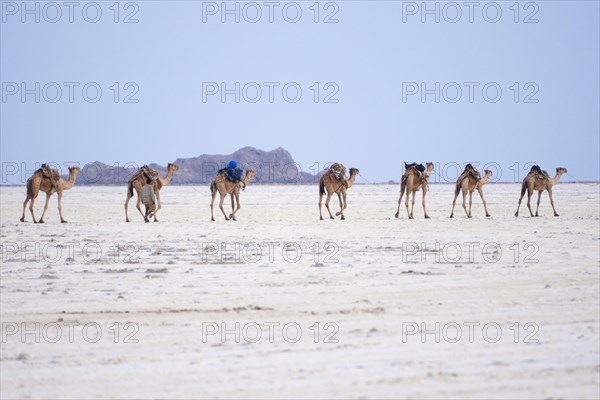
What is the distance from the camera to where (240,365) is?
21.7 ft

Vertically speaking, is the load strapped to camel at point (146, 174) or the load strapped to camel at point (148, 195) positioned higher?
the load strapped to camel at point (146, 174)

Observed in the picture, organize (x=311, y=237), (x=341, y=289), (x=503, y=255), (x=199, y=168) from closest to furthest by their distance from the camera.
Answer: (x=341, y=289) → (x=503, y=255) → (x=311, y=237) → (x=199, y=168)

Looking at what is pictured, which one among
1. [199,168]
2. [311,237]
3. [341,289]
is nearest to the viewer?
[341,289]

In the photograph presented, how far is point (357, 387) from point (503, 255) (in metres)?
7.81

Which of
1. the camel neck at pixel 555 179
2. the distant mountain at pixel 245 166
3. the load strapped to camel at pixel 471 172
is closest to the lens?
the load strapped to camel at pixel 471 172

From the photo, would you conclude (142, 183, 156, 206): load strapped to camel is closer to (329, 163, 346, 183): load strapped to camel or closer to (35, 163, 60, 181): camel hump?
(35, 163, 60, 181): camel hump

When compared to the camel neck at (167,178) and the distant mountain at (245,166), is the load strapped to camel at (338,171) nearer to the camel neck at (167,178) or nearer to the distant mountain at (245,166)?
the camel neck at (167,178)

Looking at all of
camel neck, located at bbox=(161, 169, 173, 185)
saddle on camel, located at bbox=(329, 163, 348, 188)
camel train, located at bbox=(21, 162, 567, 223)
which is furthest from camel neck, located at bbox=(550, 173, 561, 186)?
→ camel neck, located at bbox=(161, 169, 173, 185)

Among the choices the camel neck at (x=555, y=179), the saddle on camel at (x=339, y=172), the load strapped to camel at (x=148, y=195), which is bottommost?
the load strapped to camel at (x=148, y=195)

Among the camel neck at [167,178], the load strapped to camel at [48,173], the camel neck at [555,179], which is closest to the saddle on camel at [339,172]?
the camel neck at [167,178]

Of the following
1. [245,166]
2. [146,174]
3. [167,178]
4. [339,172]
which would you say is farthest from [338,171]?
[245,166]

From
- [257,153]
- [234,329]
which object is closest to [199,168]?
[257,153]

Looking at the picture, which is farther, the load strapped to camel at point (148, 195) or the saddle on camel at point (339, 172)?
the saddle on camel at point (339, 172)

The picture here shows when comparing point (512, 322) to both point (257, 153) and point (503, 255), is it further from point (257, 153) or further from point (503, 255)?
point (257, 153)
